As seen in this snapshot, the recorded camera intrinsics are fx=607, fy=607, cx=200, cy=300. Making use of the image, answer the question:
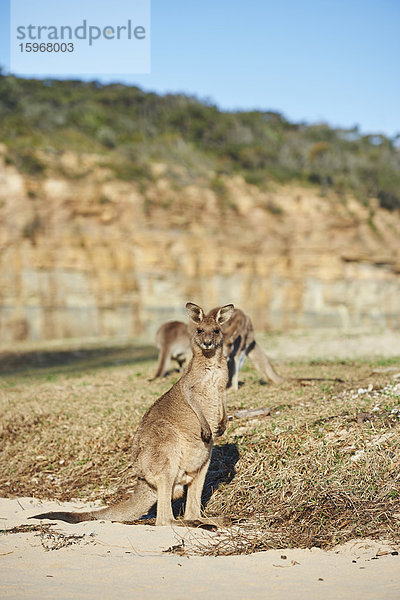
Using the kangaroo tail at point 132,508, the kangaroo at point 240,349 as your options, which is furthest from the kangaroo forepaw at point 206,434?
the kangaroo at point 240,349

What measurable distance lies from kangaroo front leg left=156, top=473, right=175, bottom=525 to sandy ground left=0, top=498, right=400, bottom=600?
0.07 meters

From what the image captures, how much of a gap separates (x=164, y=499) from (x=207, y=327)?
135 cm

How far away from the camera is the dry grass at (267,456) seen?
428 centimetres

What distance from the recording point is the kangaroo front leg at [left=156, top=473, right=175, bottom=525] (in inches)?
174

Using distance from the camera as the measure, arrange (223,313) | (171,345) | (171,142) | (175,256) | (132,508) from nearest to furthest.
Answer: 1. (132,508)
2. (223,313)
3. (171,345)
4. (175,256)
5. (171,142)

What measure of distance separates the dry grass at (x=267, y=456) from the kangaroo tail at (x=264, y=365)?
0.18 m

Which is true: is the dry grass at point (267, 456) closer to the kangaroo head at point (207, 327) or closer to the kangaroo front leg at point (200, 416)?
the kangaroo front leg at point (200, 416)

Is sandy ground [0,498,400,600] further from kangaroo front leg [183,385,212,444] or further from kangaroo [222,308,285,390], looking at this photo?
kangaroo [222,308,285,390]

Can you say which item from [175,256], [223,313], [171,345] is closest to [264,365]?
[171,345]

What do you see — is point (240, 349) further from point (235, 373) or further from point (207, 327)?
point (207, 327)

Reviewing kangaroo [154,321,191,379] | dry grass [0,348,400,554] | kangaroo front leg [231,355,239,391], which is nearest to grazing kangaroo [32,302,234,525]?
dry grass [0,348,400,554]

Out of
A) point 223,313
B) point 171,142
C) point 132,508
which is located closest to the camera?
point 132,508

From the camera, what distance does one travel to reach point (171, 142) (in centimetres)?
2622

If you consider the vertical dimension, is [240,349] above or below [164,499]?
above
